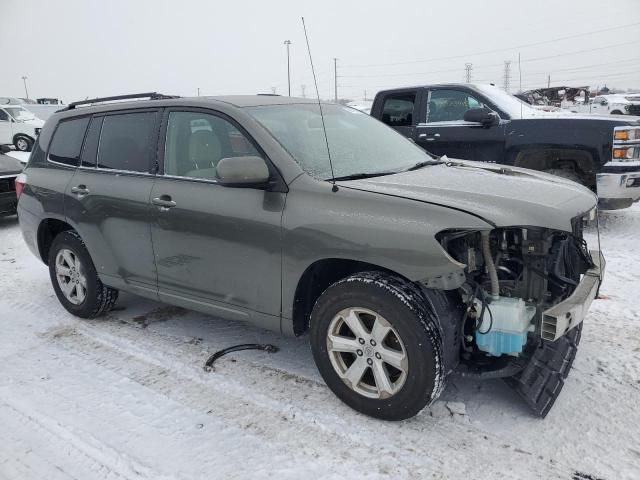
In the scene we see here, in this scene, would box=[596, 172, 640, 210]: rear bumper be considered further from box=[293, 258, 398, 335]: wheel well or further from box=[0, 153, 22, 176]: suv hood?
box=[0, 153, 22, 176]: suv hood

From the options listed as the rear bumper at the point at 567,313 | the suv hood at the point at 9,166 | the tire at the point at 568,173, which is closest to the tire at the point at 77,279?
the rear bumper at the point at 567,313

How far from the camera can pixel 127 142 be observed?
4008 millimetres

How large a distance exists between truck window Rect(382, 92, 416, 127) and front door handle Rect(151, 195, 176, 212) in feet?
16.1

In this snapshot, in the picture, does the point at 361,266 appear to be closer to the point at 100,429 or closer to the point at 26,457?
the point at 100,429

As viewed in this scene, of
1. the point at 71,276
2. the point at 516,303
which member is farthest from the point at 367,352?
the point at 71,276

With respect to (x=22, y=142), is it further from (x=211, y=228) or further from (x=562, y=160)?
(x=211, y=228)

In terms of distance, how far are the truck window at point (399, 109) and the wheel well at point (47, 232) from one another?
4840 millimetres

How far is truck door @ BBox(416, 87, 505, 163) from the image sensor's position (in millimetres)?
7020

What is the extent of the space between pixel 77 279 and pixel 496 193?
345 cm

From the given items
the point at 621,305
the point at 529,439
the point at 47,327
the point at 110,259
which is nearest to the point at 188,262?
the point at 110,259

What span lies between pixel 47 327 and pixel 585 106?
2559 cm

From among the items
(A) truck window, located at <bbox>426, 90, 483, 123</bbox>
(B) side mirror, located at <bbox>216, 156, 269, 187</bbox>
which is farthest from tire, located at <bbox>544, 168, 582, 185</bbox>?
(B) side mirror, located at <bbox>216, 156, 269, 187</bbox>

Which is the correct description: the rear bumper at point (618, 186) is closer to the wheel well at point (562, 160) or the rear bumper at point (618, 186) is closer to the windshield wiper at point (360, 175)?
the wheel well at point (562, 160)

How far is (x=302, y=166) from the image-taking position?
3.15m
